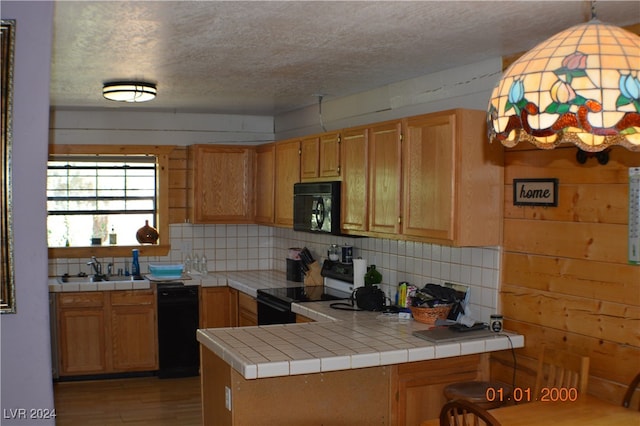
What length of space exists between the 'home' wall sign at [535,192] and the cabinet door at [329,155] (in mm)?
1518

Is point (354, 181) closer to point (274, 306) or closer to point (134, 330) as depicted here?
point (274, 306)

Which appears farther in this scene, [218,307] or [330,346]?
[218,307]

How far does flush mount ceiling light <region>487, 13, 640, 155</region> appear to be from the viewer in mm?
1760

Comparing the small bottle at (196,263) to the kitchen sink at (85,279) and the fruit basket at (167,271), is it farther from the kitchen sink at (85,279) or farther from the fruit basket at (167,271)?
the kitchen sink at (85,279)

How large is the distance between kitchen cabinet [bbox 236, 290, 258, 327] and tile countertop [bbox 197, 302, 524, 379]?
1.62 m

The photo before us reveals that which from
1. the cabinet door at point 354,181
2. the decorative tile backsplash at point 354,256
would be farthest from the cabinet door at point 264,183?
the cabinet door at point 354,181

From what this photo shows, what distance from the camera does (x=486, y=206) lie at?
391 centimetres

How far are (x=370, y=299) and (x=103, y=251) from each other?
310 cm

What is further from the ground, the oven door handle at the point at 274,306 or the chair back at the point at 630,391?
the oven door handle at the point at 274,306

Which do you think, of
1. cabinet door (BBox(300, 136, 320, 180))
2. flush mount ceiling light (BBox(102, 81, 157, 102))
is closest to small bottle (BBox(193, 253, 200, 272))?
cabinet door (BBox(300, 136, 320, 180))

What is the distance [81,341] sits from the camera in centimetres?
624

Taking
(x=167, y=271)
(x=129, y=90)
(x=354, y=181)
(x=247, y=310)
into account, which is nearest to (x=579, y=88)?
(x=354, y=181)

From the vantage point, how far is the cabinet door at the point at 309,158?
5391 millimetres

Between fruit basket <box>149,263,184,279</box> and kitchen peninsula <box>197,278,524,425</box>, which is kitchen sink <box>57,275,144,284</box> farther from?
kitchen peninsula <box>197,278,524,425</box>
